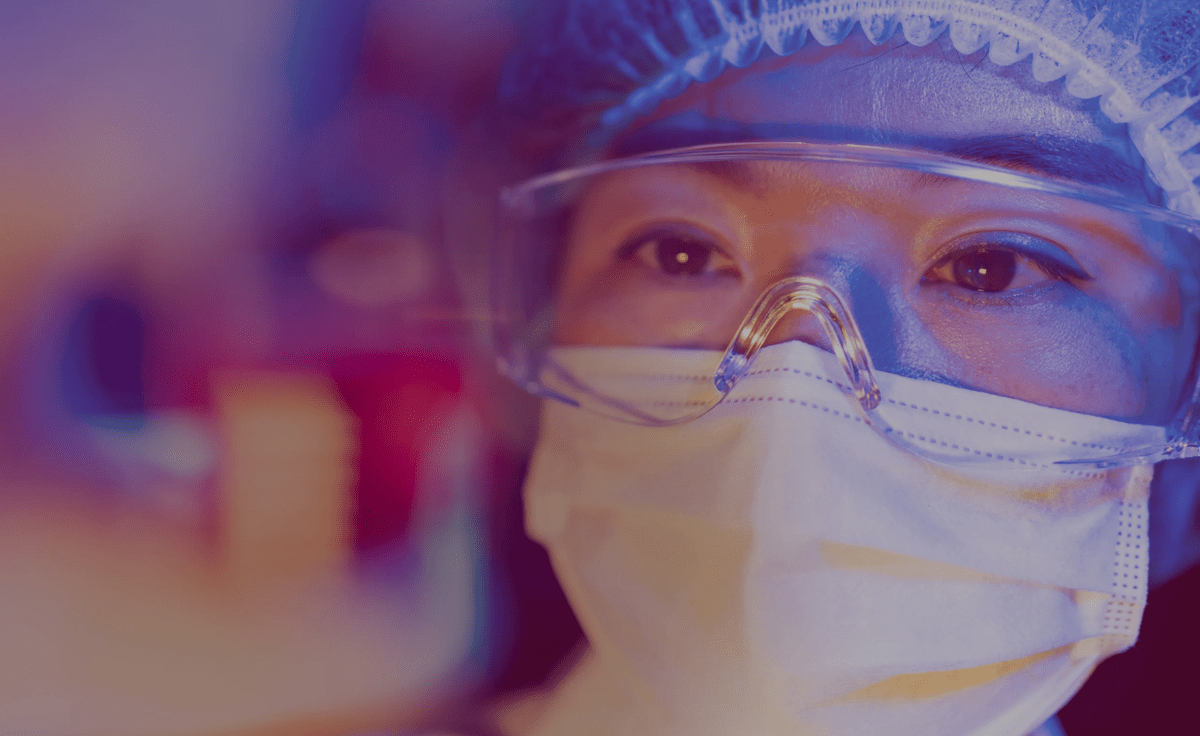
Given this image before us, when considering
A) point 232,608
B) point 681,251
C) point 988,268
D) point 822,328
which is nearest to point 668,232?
point 681,251

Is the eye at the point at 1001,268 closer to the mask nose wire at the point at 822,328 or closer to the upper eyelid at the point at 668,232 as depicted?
the mask nose wire at the point at 822,328

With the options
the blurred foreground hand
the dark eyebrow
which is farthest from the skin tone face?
the blurred foreground hand

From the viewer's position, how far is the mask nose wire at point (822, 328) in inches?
29.8

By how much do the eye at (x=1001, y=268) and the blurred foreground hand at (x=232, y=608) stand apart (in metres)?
0.88

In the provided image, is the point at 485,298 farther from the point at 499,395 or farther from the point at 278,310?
the point at 278,310

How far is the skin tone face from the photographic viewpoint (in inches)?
29.1

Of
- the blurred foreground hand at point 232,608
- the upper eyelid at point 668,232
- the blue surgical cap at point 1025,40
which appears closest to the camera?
the blue surgical cap at point 1025,40

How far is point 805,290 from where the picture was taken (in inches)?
30.3

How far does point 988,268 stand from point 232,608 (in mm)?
1171

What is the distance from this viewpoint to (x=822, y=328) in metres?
0.77

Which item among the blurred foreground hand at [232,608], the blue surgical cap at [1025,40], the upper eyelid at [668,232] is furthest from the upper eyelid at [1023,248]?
the blurred foreground hand at [232,608]

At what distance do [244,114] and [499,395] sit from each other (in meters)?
0.61

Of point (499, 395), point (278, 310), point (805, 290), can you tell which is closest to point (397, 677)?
point (499, 395)

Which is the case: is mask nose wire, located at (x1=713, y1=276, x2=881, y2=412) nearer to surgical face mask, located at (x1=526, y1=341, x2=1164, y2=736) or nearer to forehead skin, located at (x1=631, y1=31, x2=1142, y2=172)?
surgical face mask, located at (x1=526, y1=341, x2=1164, y2=736)
